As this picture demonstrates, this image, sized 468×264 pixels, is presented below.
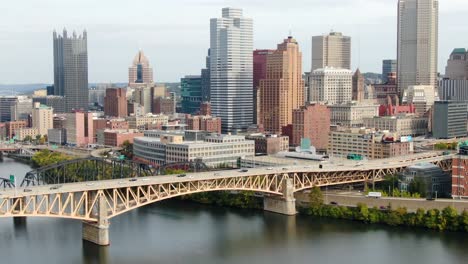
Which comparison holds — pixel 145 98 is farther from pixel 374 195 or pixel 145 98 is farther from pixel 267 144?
pixel 374 195

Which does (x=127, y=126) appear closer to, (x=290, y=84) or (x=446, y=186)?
(x=290, y=84)

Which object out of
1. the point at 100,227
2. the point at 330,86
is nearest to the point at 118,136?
the point at 330,86

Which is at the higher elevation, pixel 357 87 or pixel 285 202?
pixel 357 87

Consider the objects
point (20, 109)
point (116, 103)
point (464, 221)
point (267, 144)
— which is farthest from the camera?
point (20, 109)

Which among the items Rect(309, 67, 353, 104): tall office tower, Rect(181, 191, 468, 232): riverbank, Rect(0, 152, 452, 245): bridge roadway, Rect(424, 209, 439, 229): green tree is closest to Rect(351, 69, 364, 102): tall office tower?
Rect(309, 67, 353, 104): tall office tower

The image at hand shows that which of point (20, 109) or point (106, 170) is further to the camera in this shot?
point (20, 109)

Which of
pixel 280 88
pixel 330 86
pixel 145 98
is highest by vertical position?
pixel 330 86
